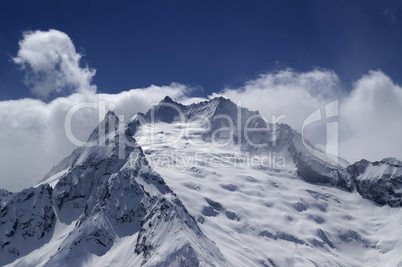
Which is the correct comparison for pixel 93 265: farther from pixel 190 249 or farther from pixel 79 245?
pixel 190 249

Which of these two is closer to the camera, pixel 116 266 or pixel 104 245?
pixel 116 266

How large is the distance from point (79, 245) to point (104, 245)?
10.4m

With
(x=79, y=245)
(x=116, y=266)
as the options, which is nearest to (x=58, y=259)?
(x=79, y=245)

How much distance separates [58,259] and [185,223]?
53.9m

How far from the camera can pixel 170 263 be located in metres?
168

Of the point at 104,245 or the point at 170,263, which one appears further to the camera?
the point at 104,245

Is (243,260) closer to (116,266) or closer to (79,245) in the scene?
(116,266)

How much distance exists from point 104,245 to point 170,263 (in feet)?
139

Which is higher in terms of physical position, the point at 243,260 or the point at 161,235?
the point at 161,235

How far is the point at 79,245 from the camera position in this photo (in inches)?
7761

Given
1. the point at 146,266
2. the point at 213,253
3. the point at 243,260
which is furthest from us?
the point at 243,260

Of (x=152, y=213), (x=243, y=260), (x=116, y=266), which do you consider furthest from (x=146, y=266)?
(x=243, y=260)

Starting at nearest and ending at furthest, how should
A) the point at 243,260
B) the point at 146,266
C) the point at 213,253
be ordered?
the point at 146,266, the point at 213,253, the point at 243,260

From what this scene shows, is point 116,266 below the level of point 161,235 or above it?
below
